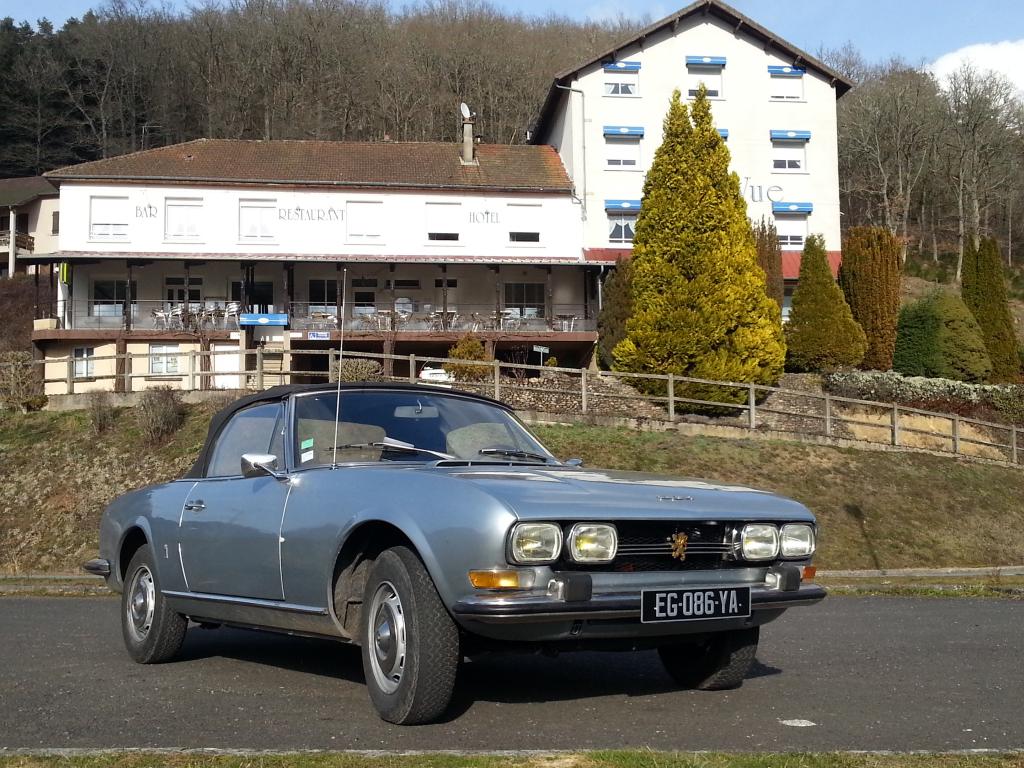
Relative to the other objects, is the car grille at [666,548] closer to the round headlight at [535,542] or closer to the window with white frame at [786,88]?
the round headlight at [535,542]

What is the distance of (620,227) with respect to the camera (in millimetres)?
47344

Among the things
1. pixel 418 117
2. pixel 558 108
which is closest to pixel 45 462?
pixel 558 108

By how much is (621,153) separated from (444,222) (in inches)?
321

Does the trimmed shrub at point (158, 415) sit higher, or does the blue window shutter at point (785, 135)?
the blue window shutter at point (785, 135)

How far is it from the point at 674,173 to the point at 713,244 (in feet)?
9.01

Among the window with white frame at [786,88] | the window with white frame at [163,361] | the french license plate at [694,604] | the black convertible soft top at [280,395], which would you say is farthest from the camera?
the window with white frame at [786,88]

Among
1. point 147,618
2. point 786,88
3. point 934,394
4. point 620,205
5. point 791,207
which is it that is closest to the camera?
point 147,618

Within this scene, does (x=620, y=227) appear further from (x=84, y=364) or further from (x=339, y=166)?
(x=84, y=364)

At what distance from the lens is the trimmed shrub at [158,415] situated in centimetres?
2406

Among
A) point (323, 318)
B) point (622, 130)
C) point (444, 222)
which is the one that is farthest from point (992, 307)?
point (323, 318)

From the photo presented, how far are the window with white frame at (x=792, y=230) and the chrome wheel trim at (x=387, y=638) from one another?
4469 centimetres

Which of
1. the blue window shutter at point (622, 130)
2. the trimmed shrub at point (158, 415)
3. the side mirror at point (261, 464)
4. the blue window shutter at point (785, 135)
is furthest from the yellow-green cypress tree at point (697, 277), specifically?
the side mirror at point (261, 464)

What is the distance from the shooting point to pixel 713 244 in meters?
33.5

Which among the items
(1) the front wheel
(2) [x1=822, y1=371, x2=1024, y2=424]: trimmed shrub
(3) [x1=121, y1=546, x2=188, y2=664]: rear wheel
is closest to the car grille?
(1) the front wheel
